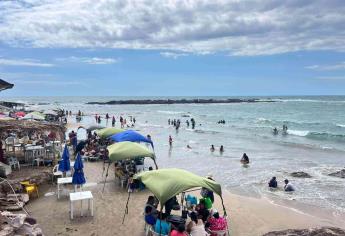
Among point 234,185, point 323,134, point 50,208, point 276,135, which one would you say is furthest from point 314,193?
point 323,134

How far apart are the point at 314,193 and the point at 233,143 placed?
19077 mm

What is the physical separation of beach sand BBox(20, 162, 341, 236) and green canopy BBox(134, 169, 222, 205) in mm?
1795

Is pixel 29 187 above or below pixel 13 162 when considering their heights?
below

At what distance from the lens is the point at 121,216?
11742 mm

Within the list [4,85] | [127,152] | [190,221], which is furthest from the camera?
[127,152]

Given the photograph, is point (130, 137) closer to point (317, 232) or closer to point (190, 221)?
point (190, 221)

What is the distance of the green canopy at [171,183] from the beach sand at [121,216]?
1795 mm

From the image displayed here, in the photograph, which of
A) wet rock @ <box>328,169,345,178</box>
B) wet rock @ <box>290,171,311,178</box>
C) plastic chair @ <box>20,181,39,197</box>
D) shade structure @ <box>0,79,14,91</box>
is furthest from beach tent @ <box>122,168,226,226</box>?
wet rock @ <box>328,169,345,178</box>

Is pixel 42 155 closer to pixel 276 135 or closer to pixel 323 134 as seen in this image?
→ pixel 276 135

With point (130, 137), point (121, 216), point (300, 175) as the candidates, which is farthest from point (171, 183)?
point (300, 175)

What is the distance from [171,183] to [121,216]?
3254 millimetres

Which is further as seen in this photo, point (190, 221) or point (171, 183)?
point (190, 221)

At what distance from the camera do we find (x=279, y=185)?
1797cm

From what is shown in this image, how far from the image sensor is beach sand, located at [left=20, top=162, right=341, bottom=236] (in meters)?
10.6
